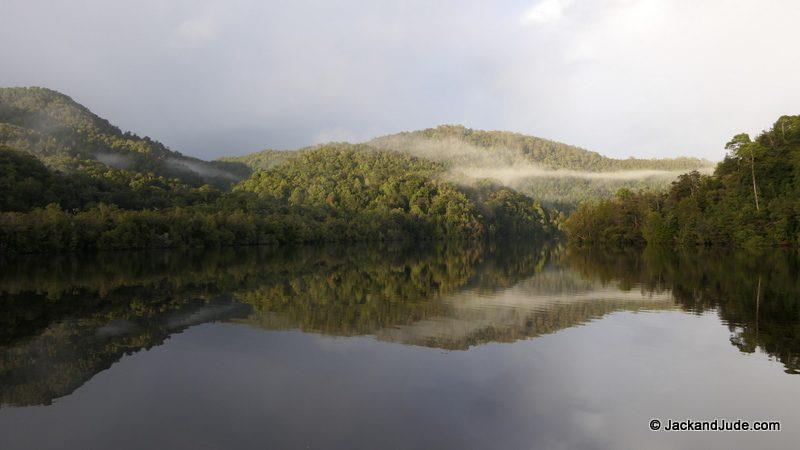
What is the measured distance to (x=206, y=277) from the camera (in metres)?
35.2

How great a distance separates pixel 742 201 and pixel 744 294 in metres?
54.6

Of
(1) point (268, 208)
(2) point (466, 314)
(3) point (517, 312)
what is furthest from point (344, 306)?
(1) point (268, 208)

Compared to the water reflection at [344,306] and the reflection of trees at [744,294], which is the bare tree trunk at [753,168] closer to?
the reflection of trees at [744,294]

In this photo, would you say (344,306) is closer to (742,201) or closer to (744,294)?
(744,294)

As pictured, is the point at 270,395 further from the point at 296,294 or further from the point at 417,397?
the point at 296,294

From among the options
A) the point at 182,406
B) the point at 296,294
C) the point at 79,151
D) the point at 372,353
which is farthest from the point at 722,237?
the point at 79,151

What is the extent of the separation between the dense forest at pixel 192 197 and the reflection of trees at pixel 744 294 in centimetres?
5802

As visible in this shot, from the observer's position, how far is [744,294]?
24.5m

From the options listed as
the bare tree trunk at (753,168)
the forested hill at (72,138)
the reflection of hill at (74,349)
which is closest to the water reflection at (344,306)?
the reflection of hill at (74,349)

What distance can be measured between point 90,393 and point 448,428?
7.65 metres

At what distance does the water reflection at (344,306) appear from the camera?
48.2 feet

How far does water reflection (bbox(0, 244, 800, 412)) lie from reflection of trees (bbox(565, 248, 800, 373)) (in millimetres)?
70

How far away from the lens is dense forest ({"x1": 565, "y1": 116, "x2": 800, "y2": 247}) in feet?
213

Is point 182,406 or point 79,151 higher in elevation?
point 79,151
